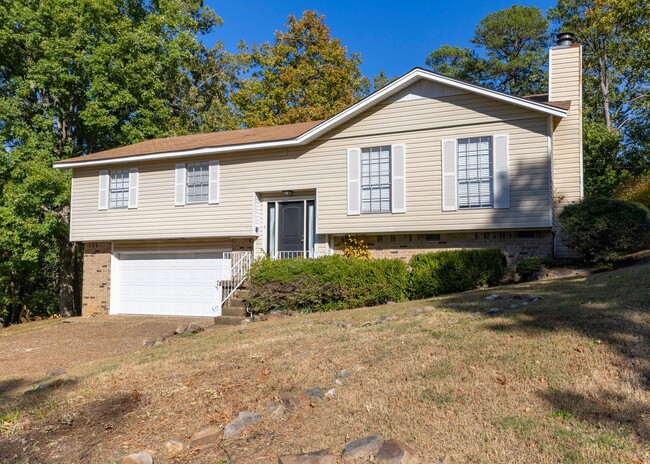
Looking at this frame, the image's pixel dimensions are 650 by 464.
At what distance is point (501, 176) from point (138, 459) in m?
10.3

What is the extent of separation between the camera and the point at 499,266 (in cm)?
1226

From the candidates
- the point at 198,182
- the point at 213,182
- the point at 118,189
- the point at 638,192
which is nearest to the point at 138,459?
the point at 213,182

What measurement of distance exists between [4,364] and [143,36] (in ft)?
48.2

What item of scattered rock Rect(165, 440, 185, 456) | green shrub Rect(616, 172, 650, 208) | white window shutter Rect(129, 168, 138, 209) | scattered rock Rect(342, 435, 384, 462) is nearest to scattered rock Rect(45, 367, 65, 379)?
scattered rock Rect(165, 440, 185, 456)

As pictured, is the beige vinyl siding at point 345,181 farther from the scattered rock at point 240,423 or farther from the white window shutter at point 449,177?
the scattered rock at point 240,423

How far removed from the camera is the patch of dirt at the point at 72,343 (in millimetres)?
9492

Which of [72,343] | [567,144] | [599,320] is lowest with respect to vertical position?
[72,343]

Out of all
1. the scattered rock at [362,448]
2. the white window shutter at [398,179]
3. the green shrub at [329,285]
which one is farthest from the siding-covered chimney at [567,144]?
the scattered rock at [362,448]

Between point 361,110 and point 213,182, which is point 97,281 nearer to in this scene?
point 213,182

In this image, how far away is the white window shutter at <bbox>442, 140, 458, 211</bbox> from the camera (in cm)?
1327

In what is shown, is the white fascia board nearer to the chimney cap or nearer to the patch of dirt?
the chimney cap

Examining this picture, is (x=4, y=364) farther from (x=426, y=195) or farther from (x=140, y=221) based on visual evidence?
(x=426, y=195)

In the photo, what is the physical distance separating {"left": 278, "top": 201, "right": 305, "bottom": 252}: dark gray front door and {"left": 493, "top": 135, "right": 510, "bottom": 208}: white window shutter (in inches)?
199

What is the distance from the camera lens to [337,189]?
14.5 meters
